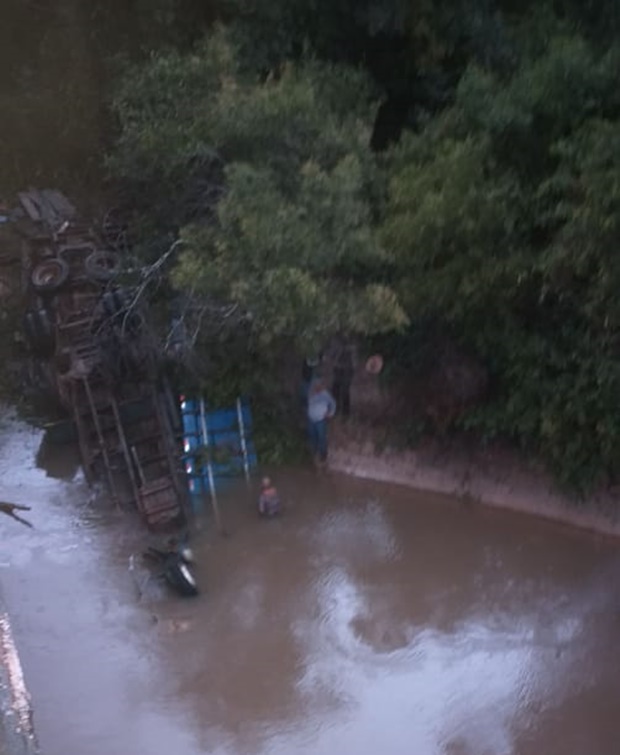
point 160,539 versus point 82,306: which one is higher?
point 82,306

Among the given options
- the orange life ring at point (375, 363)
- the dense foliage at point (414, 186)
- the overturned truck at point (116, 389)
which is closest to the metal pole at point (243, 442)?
the overturned truck at point (116, 389)

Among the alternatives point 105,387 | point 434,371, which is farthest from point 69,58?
point 434,371

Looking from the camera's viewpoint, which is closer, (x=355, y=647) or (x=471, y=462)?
(x=355, y=647)

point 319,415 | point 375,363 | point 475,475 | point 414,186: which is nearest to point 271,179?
point 414,186

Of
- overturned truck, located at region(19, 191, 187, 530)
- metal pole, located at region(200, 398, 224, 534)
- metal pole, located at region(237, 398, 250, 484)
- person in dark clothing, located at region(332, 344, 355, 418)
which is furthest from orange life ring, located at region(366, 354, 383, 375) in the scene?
overturned truck, located at region(19, 191, 187, 530)

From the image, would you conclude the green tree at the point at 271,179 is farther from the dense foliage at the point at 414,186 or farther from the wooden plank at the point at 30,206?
the wooden plank at the point at 30,206

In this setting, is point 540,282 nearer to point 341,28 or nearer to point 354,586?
point 354,586
